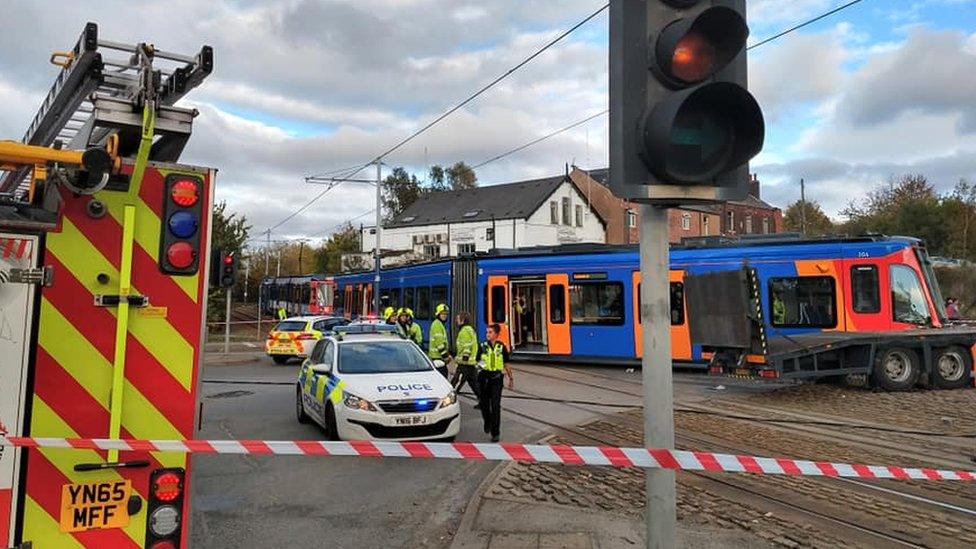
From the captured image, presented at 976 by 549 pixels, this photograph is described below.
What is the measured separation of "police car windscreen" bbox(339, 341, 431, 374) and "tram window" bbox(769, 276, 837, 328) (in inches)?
370

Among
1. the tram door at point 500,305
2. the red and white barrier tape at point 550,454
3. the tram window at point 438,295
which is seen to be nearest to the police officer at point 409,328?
the tram door at point 500,305

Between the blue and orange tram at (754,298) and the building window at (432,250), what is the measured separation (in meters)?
35.3

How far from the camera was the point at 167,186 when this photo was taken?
2932 mm

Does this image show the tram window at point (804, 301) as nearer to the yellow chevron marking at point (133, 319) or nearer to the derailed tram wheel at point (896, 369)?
the derailed tram wheel at point (896, 369)

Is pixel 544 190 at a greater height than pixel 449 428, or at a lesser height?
greater

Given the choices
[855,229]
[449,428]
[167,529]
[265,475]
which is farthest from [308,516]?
[855,229]

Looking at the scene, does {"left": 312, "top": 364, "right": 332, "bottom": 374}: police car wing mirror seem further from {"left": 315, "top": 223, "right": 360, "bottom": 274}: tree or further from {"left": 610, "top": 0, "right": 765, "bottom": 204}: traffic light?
{"left": 315, "top": 223, "right": 360, "bottom": 274}: tree

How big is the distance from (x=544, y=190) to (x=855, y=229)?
23.3 m

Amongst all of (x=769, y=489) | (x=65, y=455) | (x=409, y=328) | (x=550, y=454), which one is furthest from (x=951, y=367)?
(x=65, y=455)

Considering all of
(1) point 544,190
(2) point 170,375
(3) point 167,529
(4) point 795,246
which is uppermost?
(1) point 544,190

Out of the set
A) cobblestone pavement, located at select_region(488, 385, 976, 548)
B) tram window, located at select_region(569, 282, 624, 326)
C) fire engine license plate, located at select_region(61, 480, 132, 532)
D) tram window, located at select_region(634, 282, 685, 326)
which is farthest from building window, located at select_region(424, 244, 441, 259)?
fire engine license plate, located at select_region(61, 480, 132, 532)

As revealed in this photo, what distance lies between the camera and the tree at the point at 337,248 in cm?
7444

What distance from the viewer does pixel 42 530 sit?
2.65 m

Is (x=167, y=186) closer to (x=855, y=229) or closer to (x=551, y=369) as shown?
(x=551, y=369)
